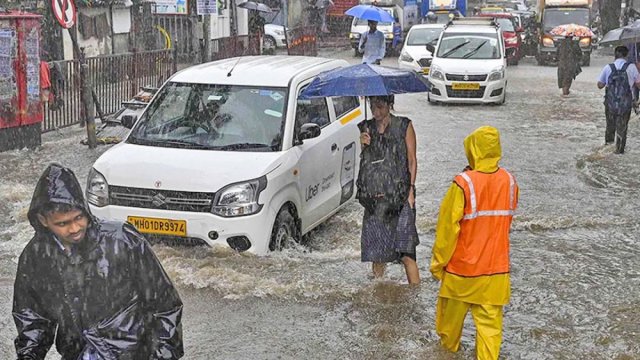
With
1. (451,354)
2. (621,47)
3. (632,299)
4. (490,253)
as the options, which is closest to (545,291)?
(632,299)

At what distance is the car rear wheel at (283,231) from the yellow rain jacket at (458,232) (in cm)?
240

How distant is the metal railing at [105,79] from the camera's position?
1420 centimetres

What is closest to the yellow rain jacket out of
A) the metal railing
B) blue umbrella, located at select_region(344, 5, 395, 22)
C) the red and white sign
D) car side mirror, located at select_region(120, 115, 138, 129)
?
car side mirror, located at select_region(120, 115, 138, 129)

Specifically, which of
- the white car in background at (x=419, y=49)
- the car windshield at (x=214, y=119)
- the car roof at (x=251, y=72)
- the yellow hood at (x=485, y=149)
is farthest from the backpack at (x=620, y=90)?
the white car in background at (x=419, y=49)

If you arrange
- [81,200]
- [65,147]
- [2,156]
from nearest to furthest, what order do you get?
[81,200]
[2,156]
[65,147]

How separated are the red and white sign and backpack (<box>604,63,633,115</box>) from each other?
8.13 metres

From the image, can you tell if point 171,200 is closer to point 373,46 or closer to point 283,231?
point 283,231

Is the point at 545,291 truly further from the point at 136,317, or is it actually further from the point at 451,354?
the point at 136,317

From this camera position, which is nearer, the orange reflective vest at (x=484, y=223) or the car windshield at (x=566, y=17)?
the orange reflective vest at (x=484, y=223)

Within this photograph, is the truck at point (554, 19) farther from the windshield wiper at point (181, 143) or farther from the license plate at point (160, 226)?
the license plate at point (160, 226)

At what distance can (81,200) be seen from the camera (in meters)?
3.12

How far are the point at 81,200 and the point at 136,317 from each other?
0.51 metres

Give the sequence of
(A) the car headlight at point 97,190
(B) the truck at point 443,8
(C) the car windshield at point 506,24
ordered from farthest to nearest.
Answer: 1. (B) the truck at point 443,8
2. (C) the car windshield at point 506,24
3. (A) the car headlight at point 97,190

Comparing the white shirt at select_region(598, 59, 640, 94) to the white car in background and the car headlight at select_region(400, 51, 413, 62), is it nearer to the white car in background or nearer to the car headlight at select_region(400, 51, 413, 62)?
the white car in background
